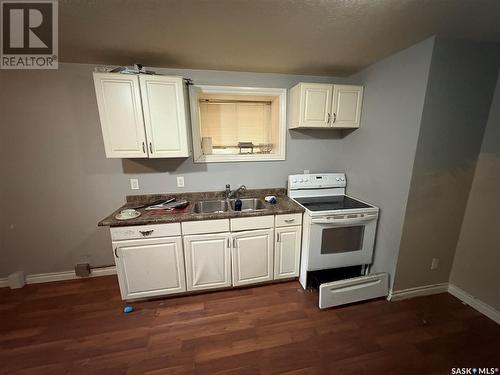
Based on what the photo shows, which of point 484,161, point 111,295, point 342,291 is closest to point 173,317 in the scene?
point 111,295

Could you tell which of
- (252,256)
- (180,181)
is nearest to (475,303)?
(252,256)

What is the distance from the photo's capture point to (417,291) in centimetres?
195

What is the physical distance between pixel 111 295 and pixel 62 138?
1.71 metres

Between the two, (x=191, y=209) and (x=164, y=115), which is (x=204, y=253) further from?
(x=164, y=115)

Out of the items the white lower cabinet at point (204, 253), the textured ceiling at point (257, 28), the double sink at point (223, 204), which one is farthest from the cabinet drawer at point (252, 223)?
the textured ceiling at point (257, 28)

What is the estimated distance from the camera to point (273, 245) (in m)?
2.03

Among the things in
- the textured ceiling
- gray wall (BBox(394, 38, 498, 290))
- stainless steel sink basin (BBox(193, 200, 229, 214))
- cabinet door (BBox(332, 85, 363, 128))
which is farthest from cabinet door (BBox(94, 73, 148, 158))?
gray wall (BBox(394, 38, 498, 290))

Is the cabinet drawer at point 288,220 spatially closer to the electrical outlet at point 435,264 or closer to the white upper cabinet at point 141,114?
the white upper cabinet at point 141,114

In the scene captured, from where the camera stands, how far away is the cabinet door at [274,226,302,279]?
2.02m

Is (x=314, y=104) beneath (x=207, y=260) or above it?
above

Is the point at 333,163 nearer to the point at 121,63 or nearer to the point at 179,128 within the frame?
the point at 179,128

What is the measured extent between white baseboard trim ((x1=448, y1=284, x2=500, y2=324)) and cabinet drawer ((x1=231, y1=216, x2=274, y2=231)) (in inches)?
78.4

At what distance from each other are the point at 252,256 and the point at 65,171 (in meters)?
2.18

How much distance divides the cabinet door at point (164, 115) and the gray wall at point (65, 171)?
344mm
